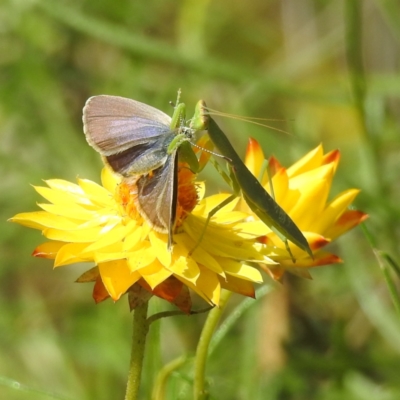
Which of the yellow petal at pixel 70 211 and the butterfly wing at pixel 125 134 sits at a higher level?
the butterfly wing at pixel 125 134

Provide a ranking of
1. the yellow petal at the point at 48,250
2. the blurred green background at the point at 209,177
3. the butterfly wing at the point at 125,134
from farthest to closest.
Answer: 1. the blurred green background at the point at 209,177
2. the butterfly wing at the point at 125,134
3. the yellow petal at the point at 48,250

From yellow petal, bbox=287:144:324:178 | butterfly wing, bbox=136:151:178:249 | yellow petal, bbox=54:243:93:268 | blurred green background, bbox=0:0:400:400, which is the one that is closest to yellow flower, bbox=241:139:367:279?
yellow petal, bbox=287:144:324:178

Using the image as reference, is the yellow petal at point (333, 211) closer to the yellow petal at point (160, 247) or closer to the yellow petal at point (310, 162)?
the yellow petal at point (310, 162)

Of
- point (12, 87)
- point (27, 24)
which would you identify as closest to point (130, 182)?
point (12, 87)

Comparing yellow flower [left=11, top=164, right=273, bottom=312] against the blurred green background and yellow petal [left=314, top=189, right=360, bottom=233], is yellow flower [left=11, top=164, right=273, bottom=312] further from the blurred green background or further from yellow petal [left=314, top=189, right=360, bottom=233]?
the blurred green background

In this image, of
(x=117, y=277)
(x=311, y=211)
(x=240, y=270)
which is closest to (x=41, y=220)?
(x=117, y=277)

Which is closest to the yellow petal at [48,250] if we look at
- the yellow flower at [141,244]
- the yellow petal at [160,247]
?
the yellow flower at [141,244]
